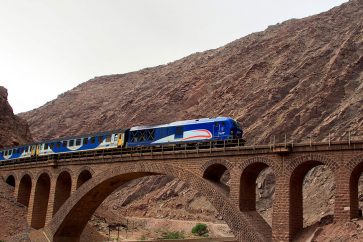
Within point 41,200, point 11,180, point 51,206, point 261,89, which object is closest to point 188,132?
point 51,206

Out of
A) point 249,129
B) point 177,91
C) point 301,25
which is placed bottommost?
point 249,129

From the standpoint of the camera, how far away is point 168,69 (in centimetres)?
11319

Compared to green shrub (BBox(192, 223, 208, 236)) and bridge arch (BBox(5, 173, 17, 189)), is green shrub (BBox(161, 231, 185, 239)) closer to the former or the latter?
green shrub (BBox(192, 223, 208, 236))

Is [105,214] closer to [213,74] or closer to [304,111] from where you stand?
[304,111]

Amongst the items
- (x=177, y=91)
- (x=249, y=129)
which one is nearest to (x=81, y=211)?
(x=249, y=129)

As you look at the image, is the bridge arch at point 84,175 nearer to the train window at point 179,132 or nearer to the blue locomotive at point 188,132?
A: the blue locomotive at point 188,132

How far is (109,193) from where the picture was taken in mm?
38562

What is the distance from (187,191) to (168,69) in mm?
54844

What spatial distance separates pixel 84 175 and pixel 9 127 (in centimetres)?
3100

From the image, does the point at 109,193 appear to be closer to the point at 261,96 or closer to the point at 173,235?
the point at 173,235

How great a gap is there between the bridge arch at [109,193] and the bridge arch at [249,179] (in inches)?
39.1

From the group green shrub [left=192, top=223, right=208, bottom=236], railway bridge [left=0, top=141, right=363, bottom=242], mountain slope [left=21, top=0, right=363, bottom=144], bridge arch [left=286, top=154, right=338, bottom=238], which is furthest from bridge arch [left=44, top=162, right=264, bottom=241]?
mountain slope [left=21, top=0, right=363, bottom=144]

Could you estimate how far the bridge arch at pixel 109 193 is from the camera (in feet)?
87.5

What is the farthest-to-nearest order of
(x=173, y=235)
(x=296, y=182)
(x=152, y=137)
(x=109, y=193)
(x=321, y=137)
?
(x=321, y=137) → (x=173, y=235) → (x=109, y=193) → (x=152, y=137) → (x=296, y=182)
